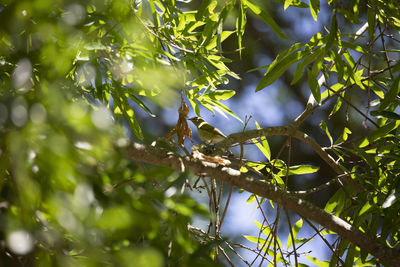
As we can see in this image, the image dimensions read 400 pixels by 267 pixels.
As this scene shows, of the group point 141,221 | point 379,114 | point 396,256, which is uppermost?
point 379,114

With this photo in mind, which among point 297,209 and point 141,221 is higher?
point 297,209

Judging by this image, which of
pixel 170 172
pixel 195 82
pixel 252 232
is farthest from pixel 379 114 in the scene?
pixel 252 232

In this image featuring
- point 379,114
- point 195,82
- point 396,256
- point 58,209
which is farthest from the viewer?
point 195,82

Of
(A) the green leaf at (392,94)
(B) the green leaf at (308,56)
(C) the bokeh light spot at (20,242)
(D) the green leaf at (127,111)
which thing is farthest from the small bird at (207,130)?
(C) the bokeh light spot at (20,242)

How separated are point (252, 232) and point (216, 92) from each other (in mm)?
1291

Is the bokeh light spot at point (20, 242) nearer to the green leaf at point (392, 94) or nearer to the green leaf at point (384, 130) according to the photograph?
the green leaf at point (392, 94)

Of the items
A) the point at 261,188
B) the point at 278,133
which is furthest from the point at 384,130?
the point at 261,188

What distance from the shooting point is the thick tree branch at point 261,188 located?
80 centimetres

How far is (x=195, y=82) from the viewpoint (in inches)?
45.9

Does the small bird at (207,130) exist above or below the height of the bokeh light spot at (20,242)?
above

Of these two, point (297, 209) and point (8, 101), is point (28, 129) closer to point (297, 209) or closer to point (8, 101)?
point (8, 101)

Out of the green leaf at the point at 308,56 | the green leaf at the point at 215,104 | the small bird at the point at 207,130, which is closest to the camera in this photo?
the green leaf at the point at 308,56

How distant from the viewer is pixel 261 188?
0.86 m

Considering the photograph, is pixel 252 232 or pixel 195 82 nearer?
pixel 195 82
